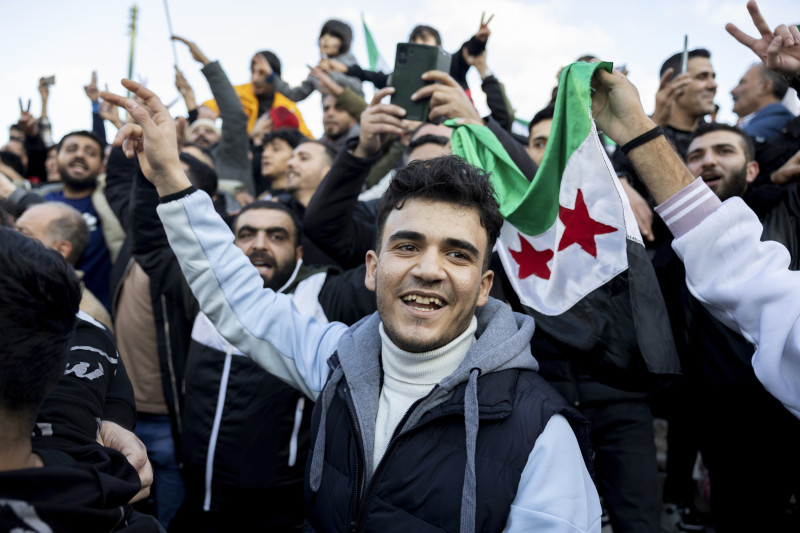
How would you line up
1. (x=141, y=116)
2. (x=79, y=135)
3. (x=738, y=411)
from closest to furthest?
(x=141, y=116)
(x=738, y=411)
(x=79, y=135)

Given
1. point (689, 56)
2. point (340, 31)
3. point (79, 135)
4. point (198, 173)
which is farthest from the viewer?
point (340, 31)

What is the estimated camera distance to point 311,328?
7.86ft

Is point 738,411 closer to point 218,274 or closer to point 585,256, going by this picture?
point 585,256

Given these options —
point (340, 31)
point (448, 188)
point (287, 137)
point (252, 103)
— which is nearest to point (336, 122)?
point (287, 137)

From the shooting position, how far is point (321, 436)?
1.97 metres

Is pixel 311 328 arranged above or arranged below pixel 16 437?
above

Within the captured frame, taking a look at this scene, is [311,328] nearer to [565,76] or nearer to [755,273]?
[565,76]

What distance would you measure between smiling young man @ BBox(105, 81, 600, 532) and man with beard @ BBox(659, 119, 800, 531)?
1380 mm

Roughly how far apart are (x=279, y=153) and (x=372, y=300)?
3.04m

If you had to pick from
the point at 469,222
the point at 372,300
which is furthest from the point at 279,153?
the point at 469,222

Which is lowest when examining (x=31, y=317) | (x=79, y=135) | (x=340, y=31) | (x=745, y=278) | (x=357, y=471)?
(x=357, y=471)

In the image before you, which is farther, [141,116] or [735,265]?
[141,116]

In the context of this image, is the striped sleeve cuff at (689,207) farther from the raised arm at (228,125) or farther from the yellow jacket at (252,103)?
the yellow jacket at (252,103)

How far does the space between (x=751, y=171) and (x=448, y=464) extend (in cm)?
305
